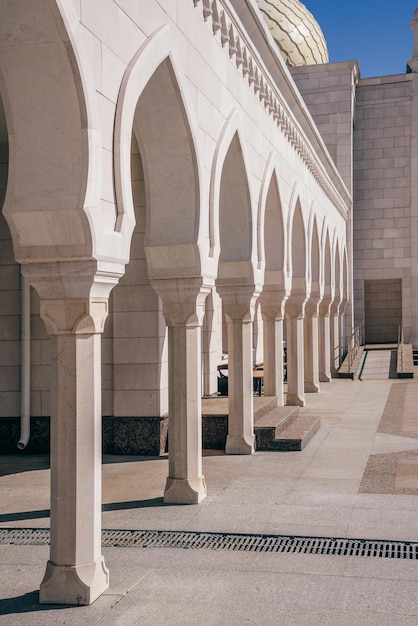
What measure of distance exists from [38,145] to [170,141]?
8.33 feet

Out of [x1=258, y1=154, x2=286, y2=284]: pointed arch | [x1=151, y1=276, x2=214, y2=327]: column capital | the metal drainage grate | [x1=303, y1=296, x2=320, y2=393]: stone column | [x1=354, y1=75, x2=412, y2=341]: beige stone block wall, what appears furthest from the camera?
[x1=354, y1=75, x2=412, y2=341]: beige stone block wall

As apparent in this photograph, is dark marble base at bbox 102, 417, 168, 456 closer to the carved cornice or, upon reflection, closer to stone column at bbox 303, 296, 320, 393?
the carved cornice

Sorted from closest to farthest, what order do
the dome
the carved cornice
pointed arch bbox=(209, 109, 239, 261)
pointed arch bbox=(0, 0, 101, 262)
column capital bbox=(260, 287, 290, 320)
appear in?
pointed arch bbox=(0, 0, 101, 262)
pointed arch bbox=(209, 109, 239, 261)
the carved cornice
column capital bbox=(260, 287, 290, 320)
the dome

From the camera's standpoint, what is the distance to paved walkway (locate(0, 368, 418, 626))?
→ 5.18 m

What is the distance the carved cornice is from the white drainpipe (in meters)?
4.12

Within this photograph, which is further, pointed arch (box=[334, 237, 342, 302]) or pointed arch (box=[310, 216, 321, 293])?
pointed arch (box=[334, 237, 342, 302])

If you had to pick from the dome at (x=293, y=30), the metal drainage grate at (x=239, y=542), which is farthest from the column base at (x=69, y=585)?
the dome at (x=293, y=30)

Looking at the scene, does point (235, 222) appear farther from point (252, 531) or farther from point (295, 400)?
point (295, 400)

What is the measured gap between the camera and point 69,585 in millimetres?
5395

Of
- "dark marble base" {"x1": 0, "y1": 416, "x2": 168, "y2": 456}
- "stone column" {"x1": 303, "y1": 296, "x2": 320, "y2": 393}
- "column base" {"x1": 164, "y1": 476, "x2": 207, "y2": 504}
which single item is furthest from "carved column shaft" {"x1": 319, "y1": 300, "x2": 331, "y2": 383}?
"column base" {"x1": 164, "y1": 476, "x2": 207, "y2": 504}

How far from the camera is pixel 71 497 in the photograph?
5.43 m

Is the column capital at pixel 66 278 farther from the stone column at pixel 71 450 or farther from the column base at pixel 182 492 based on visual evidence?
the column base at pixel 182 492

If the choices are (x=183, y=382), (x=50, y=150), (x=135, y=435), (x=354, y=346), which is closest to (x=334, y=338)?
(x=354, y=346)

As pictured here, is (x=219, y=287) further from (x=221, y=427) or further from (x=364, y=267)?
(x=364, y=267)
